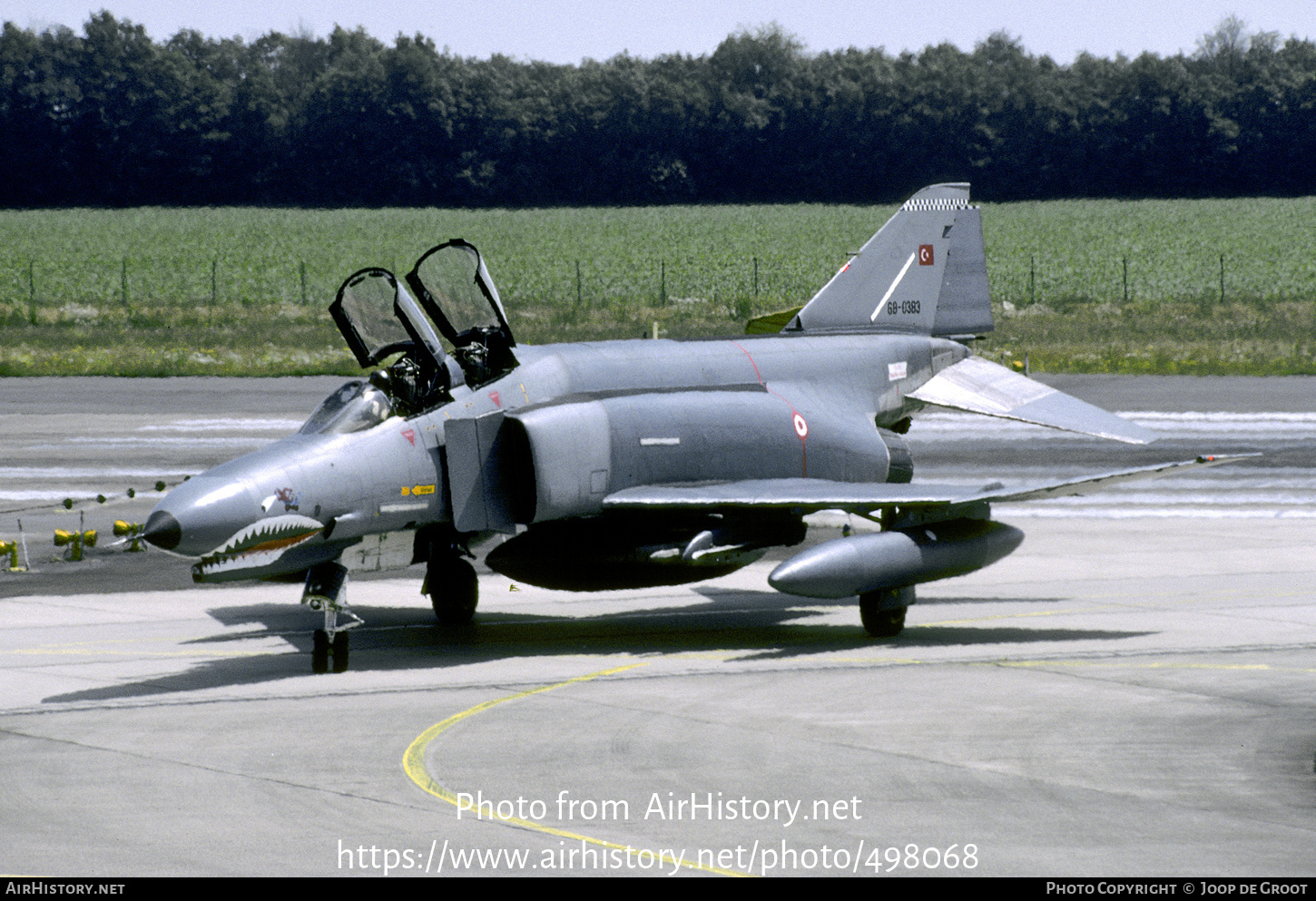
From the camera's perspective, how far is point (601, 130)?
446 ft

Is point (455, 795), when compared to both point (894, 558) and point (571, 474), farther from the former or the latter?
point (894, 558)

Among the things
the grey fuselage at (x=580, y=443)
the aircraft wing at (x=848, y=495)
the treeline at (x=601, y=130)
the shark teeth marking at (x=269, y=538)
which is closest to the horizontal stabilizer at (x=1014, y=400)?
the grey fuselage at (x=580, y=443)

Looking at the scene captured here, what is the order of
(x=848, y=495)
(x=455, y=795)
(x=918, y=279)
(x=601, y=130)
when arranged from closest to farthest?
(x=455, y=795) → (x=848, y=495) → (x=918, y=279) → (x=601, y=130)

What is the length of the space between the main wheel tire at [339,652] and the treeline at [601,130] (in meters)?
115

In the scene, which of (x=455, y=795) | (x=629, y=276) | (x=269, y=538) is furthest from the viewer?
(x=629, y=276)

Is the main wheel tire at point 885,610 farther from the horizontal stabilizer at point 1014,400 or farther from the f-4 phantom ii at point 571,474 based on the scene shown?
the horizontal stabilizer at point 1014,400

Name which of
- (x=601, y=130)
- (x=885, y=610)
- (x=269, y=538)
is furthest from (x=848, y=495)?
(x=601, y=130)

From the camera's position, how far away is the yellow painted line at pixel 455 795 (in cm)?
887

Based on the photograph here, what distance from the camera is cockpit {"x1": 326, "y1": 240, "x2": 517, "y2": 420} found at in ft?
49.3

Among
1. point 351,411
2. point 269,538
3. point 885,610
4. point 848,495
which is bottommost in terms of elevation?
point 885,610

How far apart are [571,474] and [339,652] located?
2664 millimetres

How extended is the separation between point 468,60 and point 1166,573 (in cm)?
13040

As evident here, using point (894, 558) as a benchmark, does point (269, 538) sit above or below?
above

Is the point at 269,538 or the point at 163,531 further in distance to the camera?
the point at 269,538
